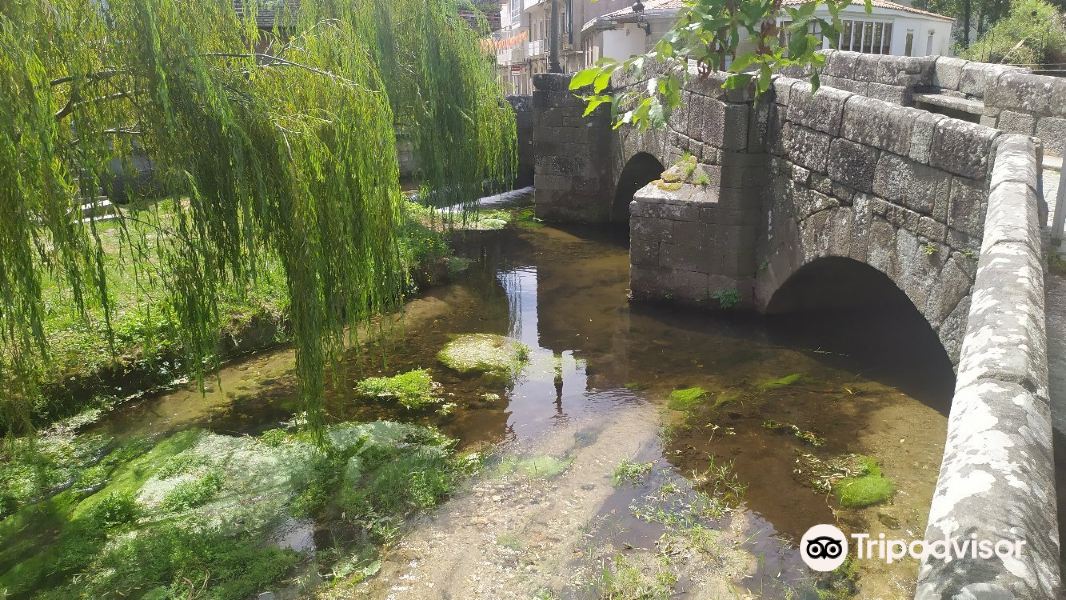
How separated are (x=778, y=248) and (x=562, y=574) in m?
5.05

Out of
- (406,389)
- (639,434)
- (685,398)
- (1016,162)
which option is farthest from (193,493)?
(1016,162)

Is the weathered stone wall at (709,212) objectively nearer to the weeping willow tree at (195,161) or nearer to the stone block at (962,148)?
the stone block at (962,148)

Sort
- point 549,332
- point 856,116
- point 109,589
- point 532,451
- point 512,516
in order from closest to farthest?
point 109,589, point 512,516, point 532,451, point 856,116, point 549,332

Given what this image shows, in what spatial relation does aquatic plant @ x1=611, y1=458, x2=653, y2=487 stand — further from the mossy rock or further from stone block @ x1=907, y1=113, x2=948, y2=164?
stone block @ x1=907, y1=113, x2=948, y2=164

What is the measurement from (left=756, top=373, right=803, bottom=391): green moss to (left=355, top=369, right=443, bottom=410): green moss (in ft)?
9.54

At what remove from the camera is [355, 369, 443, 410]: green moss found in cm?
660

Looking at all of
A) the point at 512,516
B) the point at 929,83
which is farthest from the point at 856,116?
the point at 512,516

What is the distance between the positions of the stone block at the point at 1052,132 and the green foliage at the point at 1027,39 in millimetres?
17939

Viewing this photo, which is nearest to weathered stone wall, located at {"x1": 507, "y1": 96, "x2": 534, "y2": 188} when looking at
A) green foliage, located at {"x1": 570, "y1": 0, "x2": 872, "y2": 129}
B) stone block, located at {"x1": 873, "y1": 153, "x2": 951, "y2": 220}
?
stone block, located at {"x1": 873, "y1": 153, "x2": 951, "y2": 220}

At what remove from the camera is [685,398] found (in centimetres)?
661

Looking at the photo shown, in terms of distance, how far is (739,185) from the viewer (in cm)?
844

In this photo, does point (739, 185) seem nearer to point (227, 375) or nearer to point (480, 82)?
point (480, 82)

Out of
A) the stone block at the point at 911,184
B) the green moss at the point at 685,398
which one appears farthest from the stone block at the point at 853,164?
the green moss at the point at 685,398

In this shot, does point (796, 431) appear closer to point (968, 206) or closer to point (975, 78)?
point (968, 206)
